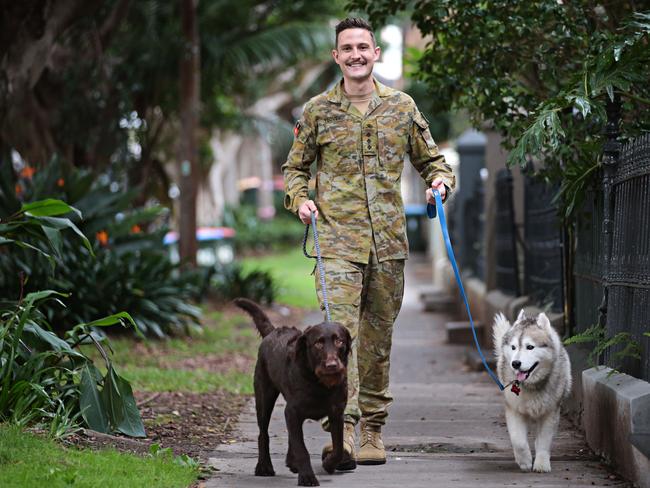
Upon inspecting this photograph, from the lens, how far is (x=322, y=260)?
6383mm

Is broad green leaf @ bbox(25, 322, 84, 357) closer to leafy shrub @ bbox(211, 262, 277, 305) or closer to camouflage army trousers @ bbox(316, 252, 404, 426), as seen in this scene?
camouflage army trousers @ bbox(316, 252, 404, 426)

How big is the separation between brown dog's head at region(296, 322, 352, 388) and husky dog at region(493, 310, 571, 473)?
3.98 ft

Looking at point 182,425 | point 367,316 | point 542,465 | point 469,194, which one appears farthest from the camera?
point 469,194

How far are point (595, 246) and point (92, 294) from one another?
6919 millimetres

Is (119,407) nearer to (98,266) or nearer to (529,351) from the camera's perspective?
(529,351)

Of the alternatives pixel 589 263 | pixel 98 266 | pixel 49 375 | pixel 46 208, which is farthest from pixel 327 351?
pixel 98 266

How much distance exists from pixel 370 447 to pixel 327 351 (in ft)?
4.18

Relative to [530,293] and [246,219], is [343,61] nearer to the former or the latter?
[530,293]

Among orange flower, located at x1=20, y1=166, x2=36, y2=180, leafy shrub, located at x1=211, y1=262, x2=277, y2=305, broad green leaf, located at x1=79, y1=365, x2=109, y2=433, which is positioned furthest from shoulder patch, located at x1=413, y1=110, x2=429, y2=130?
leafy shrub, located at x1=211, y1=262, x2=277, y2=305

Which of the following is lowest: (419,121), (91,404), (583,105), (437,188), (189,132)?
(91,404)

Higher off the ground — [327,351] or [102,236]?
[102,236]

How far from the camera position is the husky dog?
634cm

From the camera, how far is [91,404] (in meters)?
6.86

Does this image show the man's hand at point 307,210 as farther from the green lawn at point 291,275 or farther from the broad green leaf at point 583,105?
the green lawn at point 291,275
